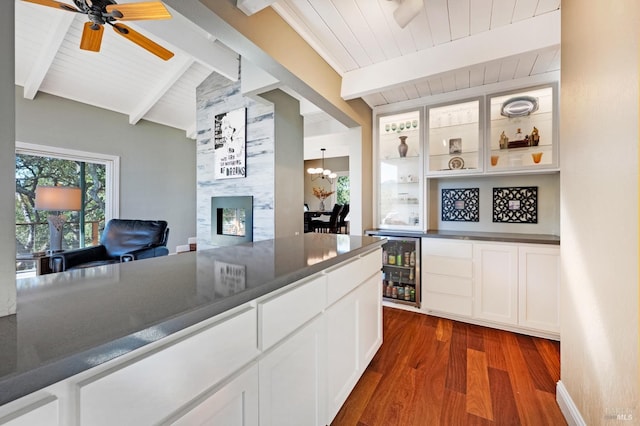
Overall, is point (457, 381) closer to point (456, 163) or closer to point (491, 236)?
point (491, 236)

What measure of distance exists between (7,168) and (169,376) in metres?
0.58

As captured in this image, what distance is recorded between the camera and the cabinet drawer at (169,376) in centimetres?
49

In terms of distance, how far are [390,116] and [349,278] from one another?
244 centimetres

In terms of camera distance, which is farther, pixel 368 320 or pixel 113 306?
pixel 368 320

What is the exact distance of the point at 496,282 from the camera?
2473 mm

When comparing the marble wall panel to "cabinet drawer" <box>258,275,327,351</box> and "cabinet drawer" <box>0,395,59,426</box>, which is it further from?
"cabinet drawer" <box>0,395,59,426</box>

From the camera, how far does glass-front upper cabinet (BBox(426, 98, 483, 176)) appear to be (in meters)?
2.87

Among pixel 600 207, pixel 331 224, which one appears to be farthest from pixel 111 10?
pixel 331 224

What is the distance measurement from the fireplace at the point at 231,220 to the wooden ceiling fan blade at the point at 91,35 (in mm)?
2067

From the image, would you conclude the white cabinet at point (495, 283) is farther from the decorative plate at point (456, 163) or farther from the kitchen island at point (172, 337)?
the kitchen island at point (172, 337)

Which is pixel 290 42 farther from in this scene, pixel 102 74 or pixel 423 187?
pixel 102 74

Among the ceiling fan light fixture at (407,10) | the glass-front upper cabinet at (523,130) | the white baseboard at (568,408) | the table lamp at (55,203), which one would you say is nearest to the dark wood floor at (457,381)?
the white baseboard at (568,408)

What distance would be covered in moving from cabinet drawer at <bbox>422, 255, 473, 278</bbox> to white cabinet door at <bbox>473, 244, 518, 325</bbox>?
7 cm

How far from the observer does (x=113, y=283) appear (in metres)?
0.84
